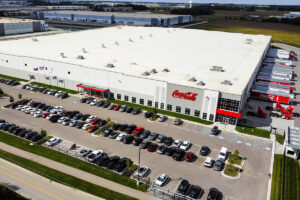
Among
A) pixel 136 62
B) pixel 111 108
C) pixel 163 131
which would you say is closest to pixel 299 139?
pixel 163 131

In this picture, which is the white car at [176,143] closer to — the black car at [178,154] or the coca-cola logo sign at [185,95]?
the black car at [178,154]

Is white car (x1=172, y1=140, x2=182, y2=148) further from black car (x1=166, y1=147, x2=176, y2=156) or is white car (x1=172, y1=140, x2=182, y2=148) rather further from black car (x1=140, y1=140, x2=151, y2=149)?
black car (x1=140, y1=140, x2=151, y2=149)

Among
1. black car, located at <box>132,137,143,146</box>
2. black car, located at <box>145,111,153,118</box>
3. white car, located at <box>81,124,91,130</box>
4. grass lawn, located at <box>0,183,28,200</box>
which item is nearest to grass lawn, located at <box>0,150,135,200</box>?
grass lawn, located at <box>0,183,28,200</box>

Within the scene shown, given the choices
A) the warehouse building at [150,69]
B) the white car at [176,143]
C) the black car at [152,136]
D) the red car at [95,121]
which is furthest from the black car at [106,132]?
the warehouse building at [150,69]

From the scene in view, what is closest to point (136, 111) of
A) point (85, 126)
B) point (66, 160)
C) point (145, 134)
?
point (145, 134)

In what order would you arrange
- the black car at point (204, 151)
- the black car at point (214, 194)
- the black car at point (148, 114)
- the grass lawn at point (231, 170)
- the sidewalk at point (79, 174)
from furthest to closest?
the black car at point (148, 114) → the black car at point (204, 151) → the grass lawn at point (231, 170) → the sidewalk at point (79, 174) → the black car at point (214, 194)
